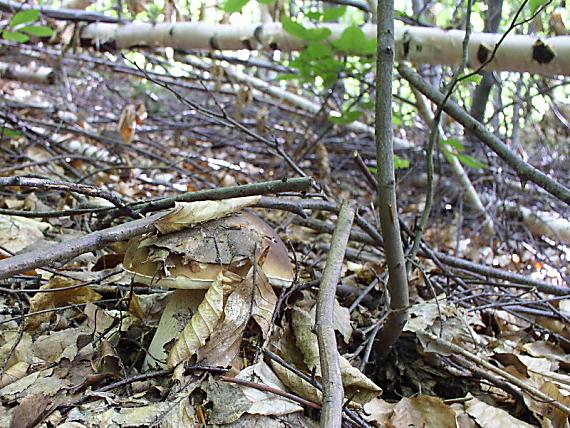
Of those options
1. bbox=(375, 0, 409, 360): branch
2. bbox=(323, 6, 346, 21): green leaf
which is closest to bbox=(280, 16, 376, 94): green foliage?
bbox=(323, 6, 346, 21): green leaf

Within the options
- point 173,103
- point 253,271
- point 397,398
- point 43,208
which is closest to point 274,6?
point 43,208

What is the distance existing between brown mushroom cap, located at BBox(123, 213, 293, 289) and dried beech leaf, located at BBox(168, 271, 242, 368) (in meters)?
0.03

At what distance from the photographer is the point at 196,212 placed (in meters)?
1.70

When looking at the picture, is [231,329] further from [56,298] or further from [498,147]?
[498,147]

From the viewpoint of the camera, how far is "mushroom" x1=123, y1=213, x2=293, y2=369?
64.0 inches

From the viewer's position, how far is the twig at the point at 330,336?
1120mm

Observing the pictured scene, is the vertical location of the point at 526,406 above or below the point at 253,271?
below

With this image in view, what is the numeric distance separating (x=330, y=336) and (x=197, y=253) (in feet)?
1.86

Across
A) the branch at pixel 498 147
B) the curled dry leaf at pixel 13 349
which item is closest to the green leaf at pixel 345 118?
the branch at pixel 498 147

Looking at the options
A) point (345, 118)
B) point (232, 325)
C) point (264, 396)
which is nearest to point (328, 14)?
point (345, 118)

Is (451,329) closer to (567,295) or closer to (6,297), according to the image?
(567,295)

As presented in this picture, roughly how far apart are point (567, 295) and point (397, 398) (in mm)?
1147

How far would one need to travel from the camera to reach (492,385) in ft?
6.37

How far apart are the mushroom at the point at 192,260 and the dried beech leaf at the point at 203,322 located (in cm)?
3
